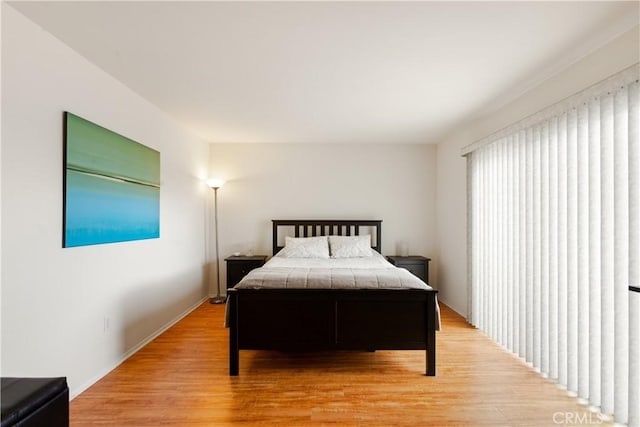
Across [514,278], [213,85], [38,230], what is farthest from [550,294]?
[38,230]

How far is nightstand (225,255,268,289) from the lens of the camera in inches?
181

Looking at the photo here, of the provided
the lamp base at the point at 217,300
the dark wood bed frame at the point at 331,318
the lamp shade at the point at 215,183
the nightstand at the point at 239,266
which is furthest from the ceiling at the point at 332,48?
the lamp base at the point at 217,300

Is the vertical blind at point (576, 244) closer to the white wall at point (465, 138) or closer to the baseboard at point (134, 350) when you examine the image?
the white wall at point (465, 138)

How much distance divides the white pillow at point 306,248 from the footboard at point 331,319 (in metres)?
1.67

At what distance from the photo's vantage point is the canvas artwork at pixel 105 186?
2217 millimetres

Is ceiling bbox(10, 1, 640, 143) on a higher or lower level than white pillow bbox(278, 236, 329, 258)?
higher

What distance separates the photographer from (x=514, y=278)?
2.96m

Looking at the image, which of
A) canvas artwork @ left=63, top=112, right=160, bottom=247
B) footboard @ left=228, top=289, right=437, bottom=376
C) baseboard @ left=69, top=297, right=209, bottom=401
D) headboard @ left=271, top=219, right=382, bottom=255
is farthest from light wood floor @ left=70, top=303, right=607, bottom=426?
headboard @ left=271, top=219, right=382, bottom=255

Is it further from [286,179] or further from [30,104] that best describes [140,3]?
[286,179]

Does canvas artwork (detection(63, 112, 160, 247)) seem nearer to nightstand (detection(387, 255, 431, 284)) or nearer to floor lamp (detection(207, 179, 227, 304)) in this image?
floor lamp (detection(207, 179, 227, 304))

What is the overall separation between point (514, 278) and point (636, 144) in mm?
1503

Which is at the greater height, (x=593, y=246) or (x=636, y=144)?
(x=636, y=144)

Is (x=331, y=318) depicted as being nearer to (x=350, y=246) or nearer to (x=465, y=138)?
(x=350, y=246)

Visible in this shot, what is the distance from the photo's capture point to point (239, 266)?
462 cm
